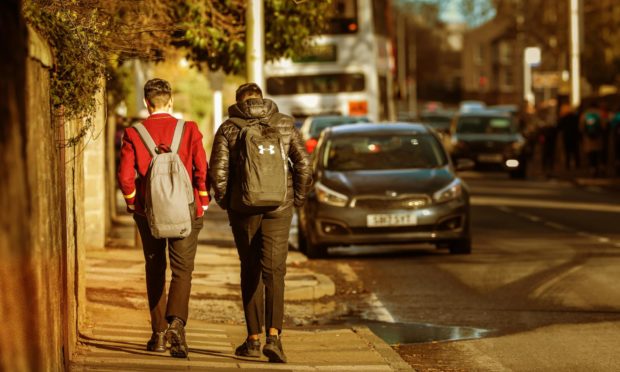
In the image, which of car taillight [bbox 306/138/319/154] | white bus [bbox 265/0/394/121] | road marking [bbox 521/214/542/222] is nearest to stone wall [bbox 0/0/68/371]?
road marking [bbox 521/214/542/222]

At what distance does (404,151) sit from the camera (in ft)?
→ 57.7

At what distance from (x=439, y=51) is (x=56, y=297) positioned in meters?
168

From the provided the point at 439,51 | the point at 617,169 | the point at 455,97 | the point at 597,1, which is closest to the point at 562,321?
the point at 617,169

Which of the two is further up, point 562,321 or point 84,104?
point 84,104

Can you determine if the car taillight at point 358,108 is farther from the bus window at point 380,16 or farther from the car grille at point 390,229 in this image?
the car grille at point 390,229

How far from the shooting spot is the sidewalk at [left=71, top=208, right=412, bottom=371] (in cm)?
886

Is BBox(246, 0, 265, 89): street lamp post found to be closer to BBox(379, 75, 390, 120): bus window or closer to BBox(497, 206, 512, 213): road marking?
BBox(497, 206, 512, 213): road marking

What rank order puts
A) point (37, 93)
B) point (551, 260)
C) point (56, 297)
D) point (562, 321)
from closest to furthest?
point (37, 93)
point (56, 297)
point (562, 321)
point (551, 260)

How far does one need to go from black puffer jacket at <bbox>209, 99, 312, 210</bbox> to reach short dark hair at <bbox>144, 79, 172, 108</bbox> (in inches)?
15.3

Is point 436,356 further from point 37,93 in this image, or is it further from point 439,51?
point 439,51

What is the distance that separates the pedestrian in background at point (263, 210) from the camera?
9.05m

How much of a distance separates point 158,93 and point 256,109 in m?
0.60

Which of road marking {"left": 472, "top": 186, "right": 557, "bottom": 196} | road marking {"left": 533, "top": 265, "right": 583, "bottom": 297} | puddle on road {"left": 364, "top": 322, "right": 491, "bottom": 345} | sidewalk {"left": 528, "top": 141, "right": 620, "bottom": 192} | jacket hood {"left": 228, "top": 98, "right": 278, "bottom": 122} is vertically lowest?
sidewalk {"left": 528, "top": 141, "right": 620, "bottom": 192}

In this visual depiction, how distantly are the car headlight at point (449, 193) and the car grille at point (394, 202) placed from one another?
0.12 metres
